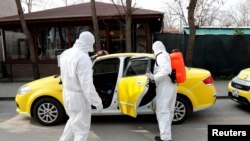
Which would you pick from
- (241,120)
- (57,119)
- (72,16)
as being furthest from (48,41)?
(241,120)

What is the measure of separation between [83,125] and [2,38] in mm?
12648

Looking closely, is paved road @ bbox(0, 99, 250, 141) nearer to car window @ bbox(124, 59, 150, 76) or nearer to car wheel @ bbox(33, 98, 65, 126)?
car wheel @ bbox(33, 98, 65, 126)

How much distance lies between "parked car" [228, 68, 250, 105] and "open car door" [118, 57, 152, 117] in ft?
8.23

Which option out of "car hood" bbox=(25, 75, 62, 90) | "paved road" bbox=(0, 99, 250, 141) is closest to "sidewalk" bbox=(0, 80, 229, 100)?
"paved road" bbox=(0, 99, 250, 141)

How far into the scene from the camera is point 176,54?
5129mm

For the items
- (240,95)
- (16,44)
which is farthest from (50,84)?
(16,44)

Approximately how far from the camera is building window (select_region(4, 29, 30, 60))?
49.9 ft

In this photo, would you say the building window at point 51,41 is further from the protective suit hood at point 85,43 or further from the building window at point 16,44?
the protective suit hood at point 85,43

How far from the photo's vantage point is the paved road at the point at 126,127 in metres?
5.56

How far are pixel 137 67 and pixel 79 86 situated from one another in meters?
2.29

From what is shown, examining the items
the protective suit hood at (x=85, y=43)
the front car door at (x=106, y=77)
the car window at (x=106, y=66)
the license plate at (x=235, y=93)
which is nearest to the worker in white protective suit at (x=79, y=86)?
the protective suit hood at (x=85, y=43)

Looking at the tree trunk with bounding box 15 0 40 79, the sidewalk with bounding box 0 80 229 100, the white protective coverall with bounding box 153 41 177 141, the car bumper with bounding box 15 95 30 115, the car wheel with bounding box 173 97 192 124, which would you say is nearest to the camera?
the white protective coverall with bounding box 153 41 177 141

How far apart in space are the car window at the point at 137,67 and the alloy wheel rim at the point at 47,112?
1.74 metres

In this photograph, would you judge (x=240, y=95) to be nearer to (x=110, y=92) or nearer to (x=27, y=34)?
(x=110, y=92)
